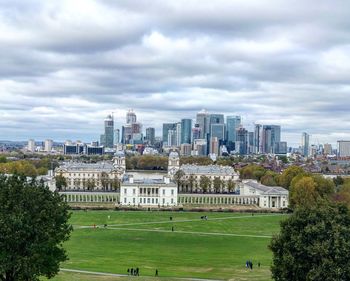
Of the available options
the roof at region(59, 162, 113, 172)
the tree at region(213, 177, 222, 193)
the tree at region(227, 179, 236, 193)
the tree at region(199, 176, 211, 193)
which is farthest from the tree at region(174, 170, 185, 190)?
the roof at region(59, 162, 113, 172)

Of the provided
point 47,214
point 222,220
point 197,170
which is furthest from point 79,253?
point 197,170

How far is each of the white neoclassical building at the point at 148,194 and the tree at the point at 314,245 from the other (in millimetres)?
82430

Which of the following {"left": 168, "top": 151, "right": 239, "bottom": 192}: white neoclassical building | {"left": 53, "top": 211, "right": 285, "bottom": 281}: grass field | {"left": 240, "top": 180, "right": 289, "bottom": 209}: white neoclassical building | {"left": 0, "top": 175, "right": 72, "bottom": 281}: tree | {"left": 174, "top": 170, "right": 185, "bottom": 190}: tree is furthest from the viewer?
{"left": 168, "top": 151, "right": 239, "bottom": 192}: white neoclassical building

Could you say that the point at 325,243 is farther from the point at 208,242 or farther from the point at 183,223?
the point at 183,223

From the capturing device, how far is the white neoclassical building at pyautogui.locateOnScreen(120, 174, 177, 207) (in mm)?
116562

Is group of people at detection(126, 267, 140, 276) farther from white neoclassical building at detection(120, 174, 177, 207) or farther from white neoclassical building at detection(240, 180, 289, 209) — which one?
white neoclassical building at detection(240, 180, 289, 209)

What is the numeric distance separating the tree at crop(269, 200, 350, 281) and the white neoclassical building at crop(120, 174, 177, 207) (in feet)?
270

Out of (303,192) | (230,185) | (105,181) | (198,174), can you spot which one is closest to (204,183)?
(230,185)

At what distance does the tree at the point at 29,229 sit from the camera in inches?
1156

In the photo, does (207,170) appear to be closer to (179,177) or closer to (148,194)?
(179,177)

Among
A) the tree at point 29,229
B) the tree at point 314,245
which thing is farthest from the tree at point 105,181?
the tree at point 314,245

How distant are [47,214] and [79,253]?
2348 centimetres

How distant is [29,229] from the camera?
29.8 m

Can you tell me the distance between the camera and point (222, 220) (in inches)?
3396
